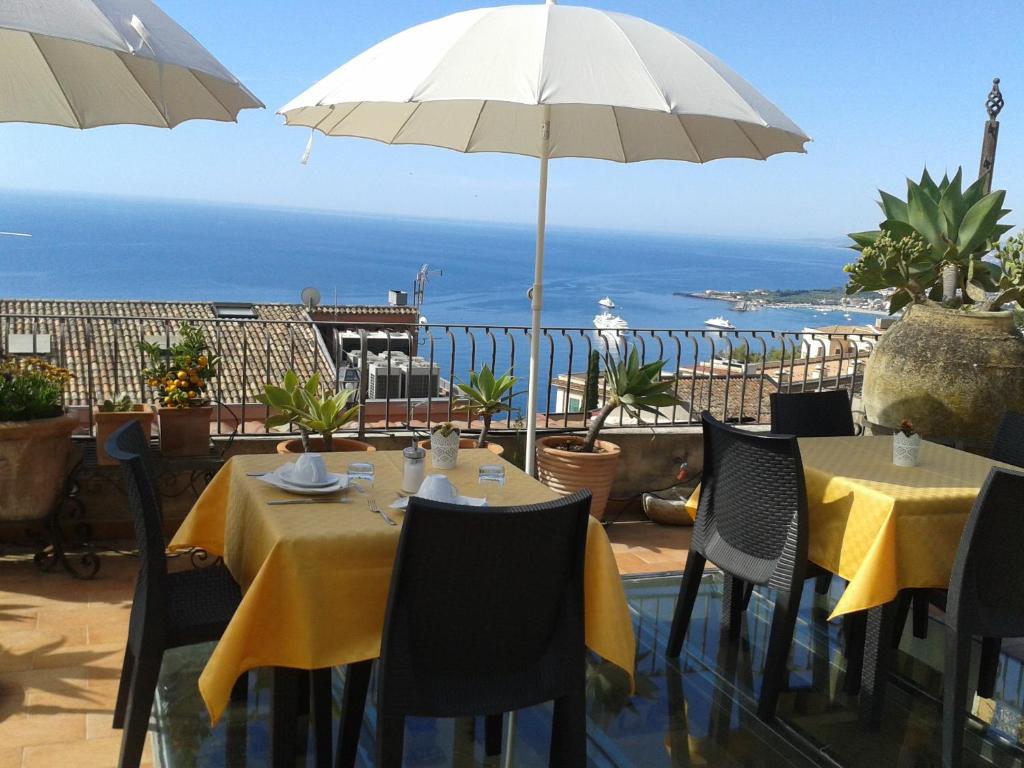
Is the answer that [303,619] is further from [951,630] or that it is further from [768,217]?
[768,217]

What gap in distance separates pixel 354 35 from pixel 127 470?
54705 millimetres

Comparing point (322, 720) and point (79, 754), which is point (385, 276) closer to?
point (79, 754)

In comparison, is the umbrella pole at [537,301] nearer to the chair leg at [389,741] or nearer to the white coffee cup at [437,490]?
the white coffee cup at [437,490]

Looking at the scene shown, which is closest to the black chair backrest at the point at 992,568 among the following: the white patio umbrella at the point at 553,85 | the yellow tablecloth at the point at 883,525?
the yellow tablecloth at the point at 883,525

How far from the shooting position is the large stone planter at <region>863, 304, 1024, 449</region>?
509cm

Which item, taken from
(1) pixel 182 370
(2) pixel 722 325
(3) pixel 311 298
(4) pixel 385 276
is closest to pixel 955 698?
(1) pixel 182 370

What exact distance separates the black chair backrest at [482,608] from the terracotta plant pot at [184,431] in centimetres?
291

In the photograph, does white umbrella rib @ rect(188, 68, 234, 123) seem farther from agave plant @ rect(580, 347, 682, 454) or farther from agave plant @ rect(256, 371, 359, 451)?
agave plant @ rect(580, 347, 682, 454)

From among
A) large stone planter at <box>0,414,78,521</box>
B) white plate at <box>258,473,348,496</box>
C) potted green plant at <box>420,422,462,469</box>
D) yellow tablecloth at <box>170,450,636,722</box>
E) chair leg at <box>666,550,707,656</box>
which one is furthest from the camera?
large stone planter at <box>0,414,78,521</box>

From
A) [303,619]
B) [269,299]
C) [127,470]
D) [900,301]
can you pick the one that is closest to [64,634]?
[127,470]

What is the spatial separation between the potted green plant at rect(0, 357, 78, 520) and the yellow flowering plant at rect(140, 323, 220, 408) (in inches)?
19.5

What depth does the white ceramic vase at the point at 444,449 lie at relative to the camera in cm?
319

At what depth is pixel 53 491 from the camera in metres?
4.25

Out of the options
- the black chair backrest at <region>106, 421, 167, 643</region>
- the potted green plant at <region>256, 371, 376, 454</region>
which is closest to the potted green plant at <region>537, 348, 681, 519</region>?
the potted green plant at <region>256, 371, 376, 454</region>
